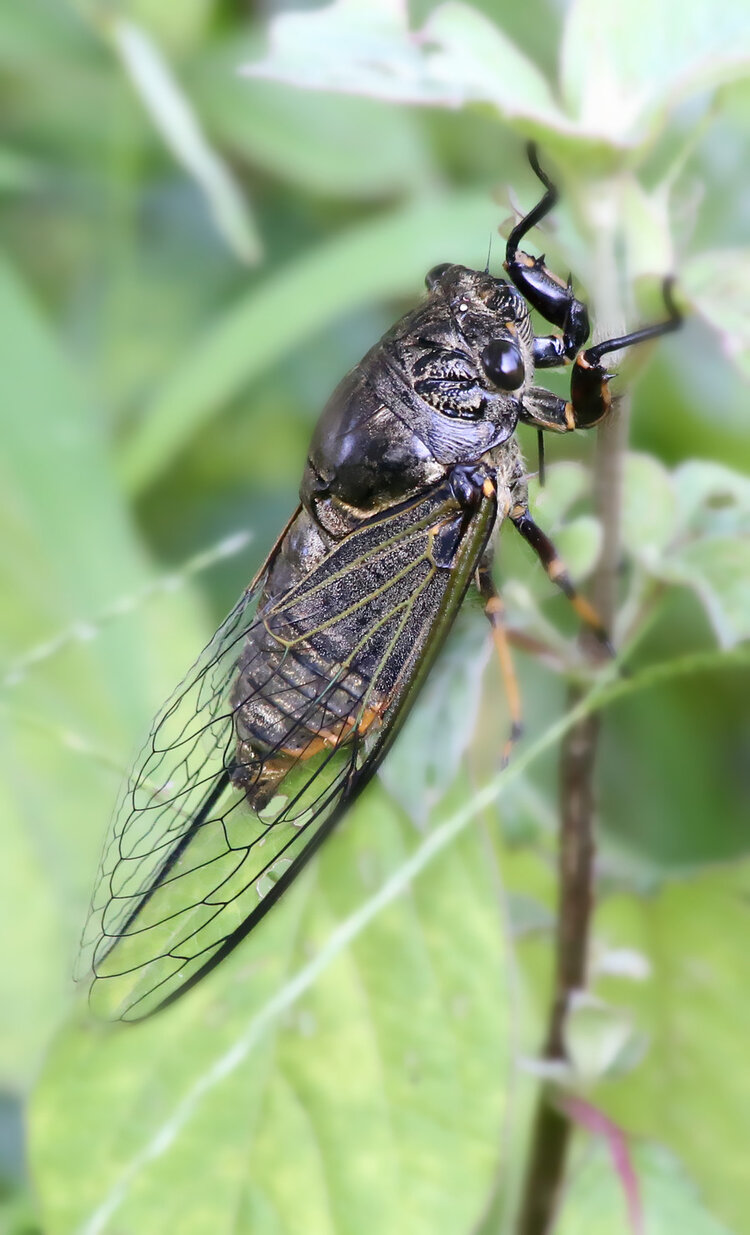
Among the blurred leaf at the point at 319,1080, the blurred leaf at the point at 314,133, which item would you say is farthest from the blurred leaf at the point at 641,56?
the blurred leaf at the point at 314,133

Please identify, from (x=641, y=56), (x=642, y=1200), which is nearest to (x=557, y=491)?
(x=641, y=56)

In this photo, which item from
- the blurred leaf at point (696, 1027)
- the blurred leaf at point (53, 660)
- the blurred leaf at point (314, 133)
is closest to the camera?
the blurred leaf at point (696, 1027)

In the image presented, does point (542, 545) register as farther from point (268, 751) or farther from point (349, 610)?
point (268, 751)

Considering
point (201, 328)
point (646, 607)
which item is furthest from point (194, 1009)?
point (201, 328)

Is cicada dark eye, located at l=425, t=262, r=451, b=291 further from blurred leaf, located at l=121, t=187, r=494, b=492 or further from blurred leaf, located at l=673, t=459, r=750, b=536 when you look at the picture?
blurred leaf, located at l=121, t=187, r=494, b=492

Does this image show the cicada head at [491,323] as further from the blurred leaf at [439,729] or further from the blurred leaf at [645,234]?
the blurred leaf at [439,729]

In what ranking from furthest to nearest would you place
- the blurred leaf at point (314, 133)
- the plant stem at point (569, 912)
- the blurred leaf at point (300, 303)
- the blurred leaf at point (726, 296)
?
the blurred leaf at point (314, 133) < the blurred leaf at point (300, 303) < the plant stem at point (569, 912) < the blurred leaf at point (726, 296)

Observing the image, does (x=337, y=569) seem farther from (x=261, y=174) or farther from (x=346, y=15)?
(x=261, y=174)
